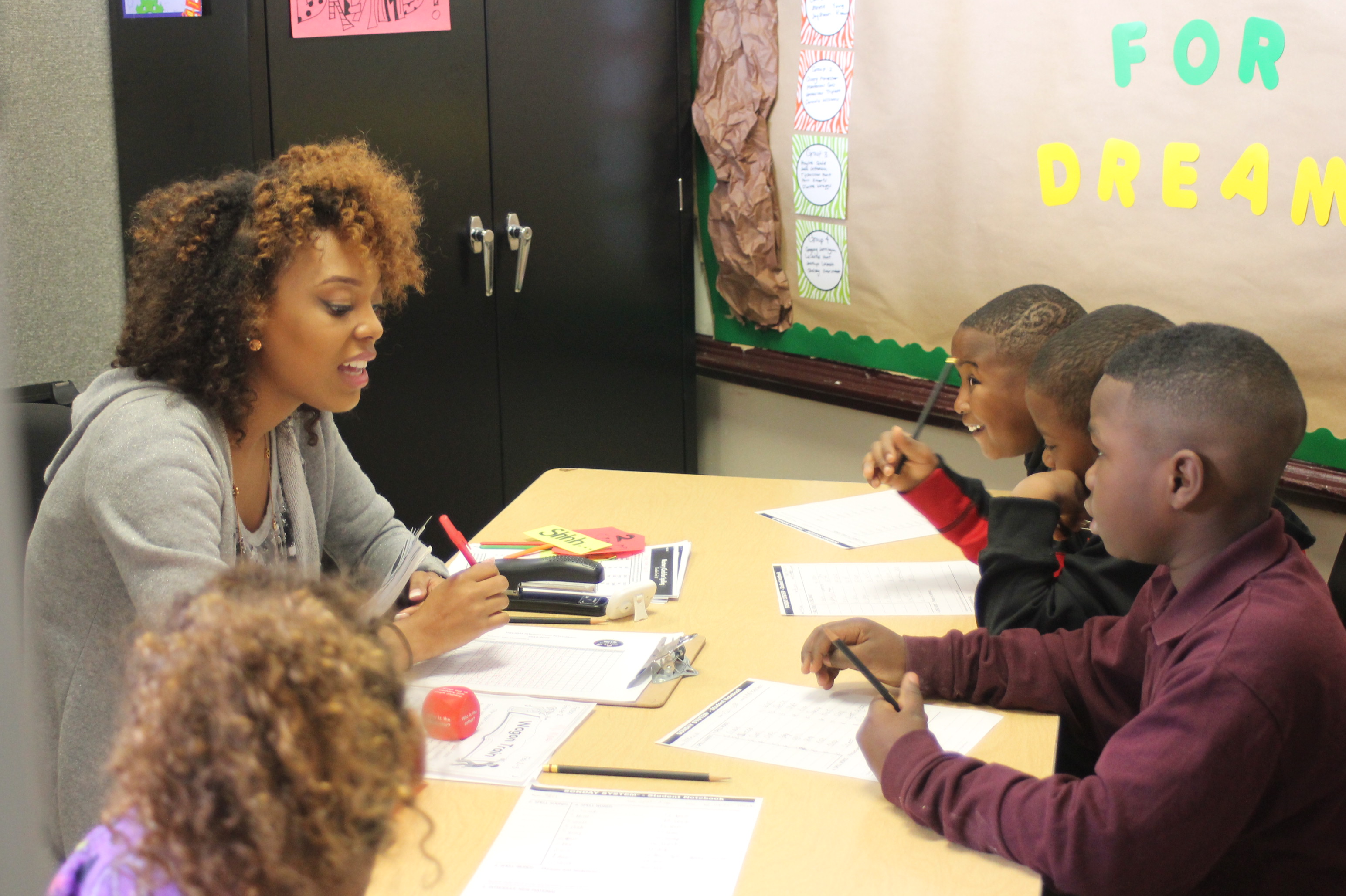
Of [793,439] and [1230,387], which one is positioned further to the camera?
[793,439]

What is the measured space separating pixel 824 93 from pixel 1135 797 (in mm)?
2195

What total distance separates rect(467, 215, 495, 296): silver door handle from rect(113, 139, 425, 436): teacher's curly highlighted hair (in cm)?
117

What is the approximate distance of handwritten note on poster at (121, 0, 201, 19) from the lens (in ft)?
7.14

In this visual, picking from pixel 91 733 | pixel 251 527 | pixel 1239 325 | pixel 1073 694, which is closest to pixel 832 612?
pixel 1073 694

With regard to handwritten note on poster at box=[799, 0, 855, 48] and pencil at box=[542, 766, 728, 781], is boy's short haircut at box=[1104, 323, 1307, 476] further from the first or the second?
handwritten note on poster at box=[799, 0, 855, 48]

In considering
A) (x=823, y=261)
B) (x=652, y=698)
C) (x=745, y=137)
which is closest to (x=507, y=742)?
(x=652, y=698)

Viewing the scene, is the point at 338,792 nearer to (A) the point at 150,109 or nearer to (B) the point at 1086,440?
(B) the point at 1086,440

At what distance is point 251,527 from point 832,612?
74 centimetres

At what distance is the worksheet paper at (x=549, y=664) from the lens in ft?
4.00

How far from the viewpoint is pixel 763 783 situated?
102cm

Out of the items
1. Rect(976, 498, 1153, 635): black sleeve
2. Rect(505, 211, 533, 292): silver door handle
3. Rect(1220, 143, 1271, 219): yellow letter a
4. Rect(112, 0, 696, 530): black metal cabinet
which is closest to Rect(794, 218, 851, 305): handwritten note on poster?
Rect(112, 0, 696, 530): black metal cabinet

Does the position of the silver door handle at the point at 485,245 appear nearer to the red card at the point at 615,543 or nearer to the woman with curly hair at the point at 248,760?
the red card at the point at 615,543

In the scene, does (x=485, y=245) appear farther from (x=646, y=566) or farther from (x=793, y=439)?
(x=646, y=566)

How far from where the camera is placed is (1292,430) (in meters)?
1.01
